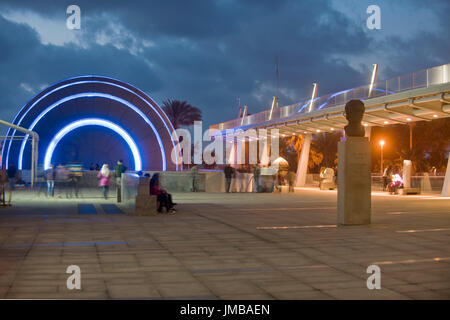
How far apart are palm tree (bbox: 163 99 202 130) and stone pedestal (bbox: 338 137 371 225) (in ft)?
148

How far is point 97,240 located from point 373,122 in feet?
80.3

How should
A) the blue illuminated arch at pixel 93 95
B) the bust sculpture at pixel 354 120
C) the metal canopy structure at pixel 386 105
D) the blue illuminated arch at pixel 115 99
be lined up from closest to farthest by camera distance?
1. the bust sculpture at pixel 354 120
2. the metal canopy structure at pixel 386 105
3. the blue illuminated arch at pixel 93 95
4. the blue illuminated arch at pixel 115 99

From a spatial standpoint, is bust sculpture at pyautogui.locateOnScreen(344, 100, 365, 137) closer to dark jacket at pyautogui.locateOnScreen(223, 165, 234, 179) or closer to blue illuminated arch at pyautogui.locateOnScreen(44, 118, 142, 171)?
dark jacket at pyautogui.locateOnScreen(223, 165, 234, 179)

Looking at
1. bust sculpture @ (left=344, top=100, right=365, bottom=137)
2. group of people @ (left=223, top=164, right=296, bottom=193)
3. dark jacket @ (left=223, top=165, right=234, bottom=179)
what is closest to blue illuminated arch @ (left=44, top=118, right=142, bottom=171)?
group of people @ (left=223, top=164, right=296, bottom=193)

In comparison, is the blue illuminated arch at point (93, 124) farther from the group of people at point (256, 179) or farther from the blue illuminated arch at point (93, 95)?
the group of people at point (256, 179)

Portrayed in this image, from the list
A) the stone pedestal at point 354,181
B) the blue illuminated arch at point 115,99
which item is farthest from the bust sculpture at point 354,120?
the blue illuminated arch at point 115,99

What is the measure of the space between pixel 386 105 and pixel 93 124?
71.5ft

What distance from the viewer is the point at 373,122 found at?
3055 centimetres

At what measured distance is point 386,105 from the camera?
81.1 ft

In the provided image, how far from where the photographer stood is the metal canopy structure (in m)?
21.6

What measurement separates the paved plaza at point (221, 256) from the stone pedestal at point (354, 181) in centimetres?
38

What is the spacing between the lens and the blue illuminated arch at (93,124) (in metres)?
35.8
